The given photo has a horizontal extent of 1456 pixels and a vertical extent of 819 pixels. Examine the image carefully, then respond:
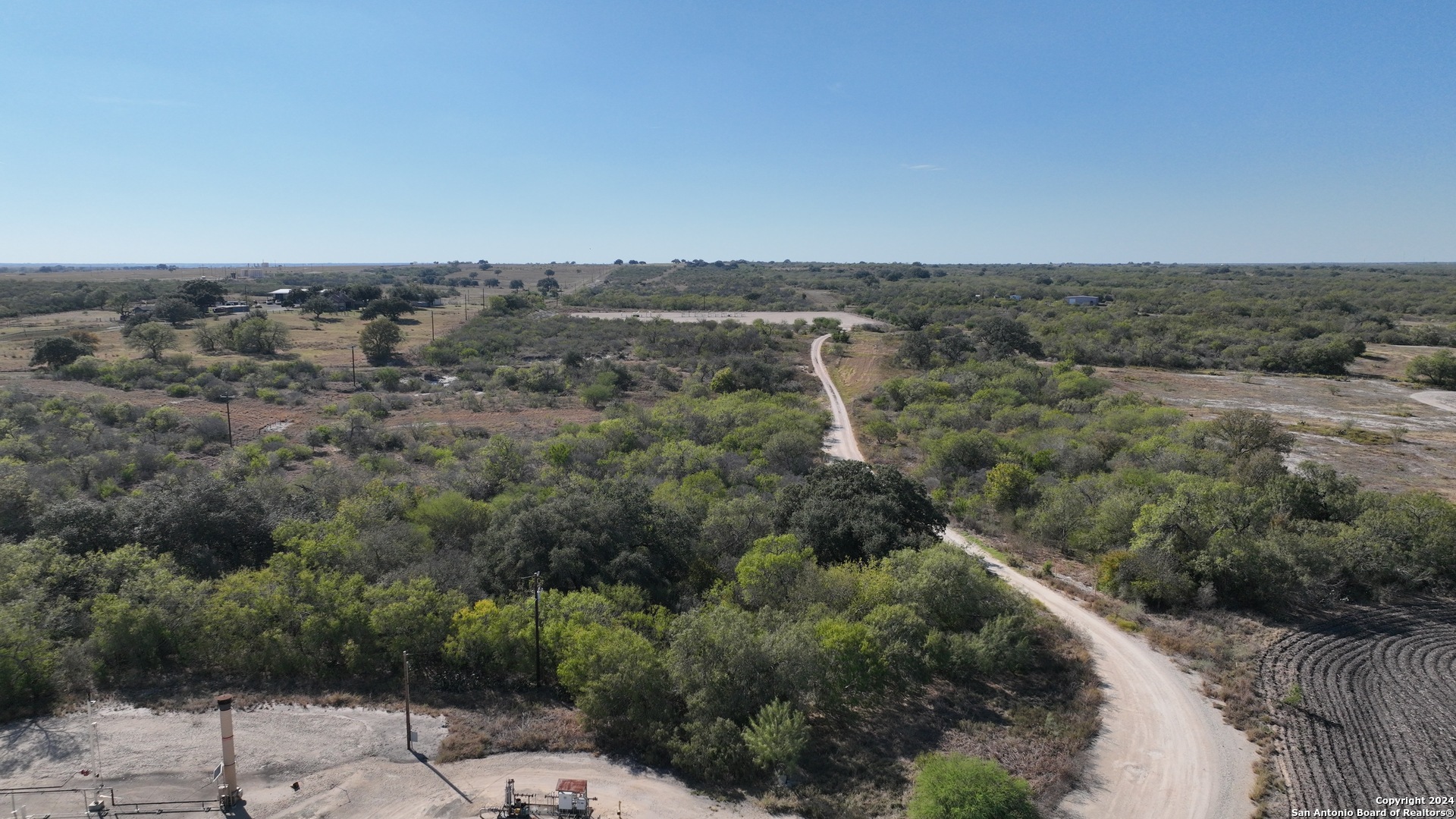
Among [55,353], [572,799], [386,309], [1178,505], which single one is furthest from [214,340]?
[1178,505]

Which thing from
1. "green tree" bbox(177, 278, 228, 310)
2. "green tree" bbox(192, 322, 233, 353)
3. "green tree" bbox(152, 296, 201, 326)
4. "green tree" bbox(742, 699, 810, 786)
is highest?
"green tree" bbox(177, 278, 228, 310)

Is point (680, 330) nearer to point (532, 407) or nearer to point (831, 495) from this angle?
point (532, 407)

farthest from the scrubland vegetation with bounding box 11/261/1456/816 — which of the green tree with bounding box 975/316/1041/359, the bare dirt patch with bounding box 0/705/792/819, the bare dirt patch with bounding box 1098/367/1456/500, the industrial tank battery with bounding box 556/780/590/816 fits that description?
the green tree with bounding box 975/316/1041/359

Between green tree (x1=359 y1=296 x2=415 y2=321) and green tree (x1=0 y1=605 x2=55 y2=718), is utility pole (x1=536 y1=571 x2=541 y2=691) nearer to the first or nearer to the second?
green tree (x1=0 y1=605 x2=55 y2=718)

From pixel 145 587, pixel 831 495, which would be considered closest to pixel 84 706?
pixel 145 587

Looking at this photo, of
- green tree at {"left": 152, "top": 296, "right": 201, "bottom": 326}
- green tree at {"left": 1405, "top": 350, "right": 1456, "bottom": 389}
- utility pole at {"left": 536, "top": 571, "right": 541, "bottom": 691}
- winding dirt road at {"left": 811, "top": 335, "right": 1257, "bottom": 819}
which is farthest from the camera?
green tree at {"left": 152, "top": 296, "right": 201, "bottom": 326}

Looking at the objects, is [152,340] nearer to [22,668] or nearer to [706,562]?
[22,668]
